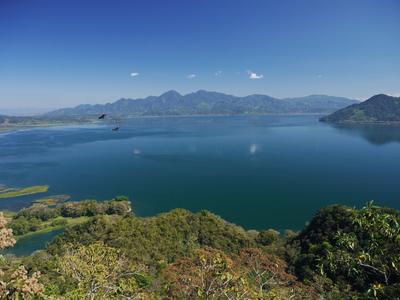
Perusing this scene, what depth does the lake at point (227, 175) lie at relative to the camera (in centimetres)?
5028

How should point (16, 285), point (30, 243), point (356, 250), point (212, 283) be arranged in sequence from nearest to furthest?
point (16, 285) < point (356, 250) < point (212, 283) < point (30, 243)

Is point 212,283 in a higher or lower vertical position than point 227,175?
higher

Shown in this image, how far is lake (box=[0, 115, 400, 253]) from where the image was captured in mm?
50281

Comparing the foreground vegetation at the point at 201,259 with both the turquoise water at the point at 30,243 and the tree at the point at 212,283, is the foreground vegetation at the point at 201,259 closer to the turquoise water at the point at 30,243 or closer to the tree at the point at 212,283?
the tree at the point at 212,283

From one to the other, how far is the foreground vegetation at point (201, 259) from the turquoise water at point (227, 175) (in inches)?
427

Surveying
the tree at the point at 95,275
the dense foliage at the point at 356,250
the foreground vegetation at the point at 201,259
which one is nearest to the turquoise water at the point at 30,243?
the foreground vegetation at the point at 201,259

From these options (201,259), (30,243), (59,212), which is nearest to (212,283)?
(201,259)

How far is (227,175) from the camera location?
67438 millimetres

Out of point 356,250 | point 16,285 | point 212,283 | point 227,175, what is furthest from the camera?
point 227,175

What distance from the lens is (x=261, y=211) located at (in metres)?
47.4

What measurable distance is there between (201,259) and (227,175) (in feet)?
196

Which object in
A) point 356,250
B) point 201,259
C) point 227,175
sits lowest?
point 227,175

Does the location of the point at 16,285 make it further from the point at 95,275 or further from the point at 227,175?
the point at 227,175

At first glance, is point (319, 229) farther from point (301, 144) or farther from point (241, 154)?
point (301, 144)
